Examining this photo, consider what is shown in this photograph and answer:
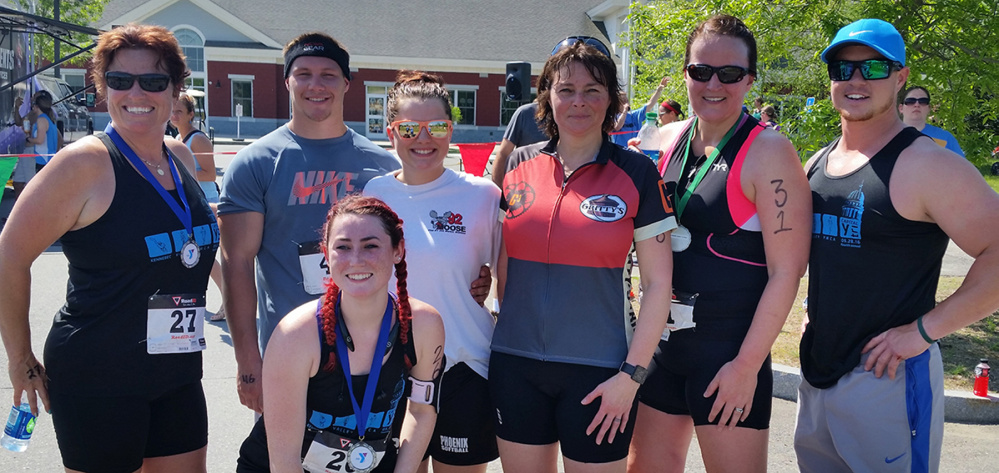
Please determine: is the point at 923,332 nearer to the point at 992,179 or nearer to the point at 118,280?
the point at 118,280

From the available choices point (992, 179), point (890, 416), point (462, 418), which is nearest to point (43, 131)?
point (462, 418)

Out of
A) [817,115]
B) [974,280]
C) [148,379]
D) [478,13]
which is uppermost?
[478,13]

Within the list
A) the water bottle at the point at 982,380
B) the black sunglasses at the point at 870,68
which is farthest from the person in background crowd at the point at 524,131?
the water bottle at the point at 982,380

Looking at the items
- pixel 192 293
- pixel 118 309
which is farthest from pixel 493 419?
pixel 118 309

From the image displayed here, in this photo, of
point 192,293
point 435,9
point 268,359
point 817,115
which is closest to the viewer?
point 268,359

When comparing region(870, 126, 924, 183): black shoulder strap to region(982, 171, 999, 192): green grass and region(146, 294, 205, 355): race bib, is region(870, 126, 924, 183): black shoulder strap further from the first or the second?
region(982, 171, 999, 192): green grass

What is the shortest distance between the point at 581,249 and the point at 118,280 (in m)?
1.71

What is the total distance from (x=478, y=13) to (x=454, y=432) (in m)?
39.7

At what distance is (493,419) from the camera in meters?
3.06

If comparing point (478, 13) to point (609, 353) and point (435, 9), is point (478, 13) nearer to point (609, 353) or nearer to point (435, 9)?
point (435, 9)

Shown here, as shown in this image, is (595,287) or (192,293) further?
(192,293)

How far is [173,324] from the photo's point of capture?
9.33 feet

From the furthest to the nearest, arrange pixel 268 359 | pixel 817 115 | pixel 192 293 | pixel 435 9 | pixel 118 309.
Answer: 1. pixel 435 9
2. pixel 817 115
3. pixel 192 293
4. pixel 118 309
5. pixel 268 359

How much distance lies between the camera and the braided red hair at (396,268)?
8.48ft
